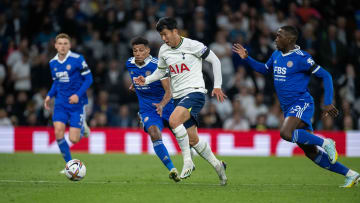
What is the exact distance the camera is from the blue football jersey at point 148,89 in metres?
9.92

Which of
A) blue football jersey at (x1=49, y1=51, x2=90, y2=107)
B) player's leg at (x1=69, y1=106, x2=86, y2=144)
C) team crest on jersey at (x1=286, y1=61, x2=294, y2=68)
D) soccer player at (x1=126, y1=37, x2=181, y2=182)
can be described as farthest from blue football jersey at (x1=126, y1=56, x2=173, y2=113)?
team crest on jersey at (x1=286, y1=61, x2=294, y2=68)

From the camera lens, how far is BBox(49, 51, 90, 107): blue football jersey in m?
11.2

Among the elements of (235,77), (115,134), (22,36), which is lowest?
(115,134)

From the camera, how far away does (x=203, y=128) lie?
17156 mm

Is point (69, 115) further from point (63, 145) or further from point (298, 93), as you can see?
point (298, 93)

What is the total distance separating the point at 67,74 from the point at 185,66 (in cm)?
337

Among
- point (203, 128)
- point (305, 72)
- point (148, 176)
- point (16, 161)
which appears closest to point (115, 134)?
point (203, 128)

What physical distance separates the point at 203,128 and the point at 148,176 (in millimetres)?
7035

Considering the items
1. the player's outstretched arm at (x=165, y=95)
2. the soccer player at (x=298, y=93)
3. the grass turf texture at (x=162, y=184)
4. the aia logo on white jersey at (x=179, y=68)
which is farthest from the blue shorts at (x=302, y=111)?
the player's outstretched arm at (x=165, y=95)

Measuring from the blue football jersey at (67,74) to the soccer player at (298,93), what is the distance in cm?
420

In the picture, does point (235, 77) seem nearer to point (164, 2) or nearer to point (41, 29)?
point (164, 2)

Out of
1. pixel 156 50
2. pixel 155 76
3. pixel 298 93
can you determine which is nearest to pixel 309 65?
pixel 298 93

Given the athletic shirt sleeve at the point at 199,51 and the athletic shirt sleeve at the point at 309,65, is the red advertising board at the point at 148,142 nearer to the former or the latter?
the athletic shirt sleeve at the point at 199,51

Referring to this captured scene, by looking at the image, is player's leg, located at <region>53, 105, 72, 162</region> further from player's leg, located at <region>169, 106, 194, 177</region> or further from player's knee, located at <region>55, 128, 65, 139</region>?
player's leg, located at <region>169, 106, 194, 177</region>
